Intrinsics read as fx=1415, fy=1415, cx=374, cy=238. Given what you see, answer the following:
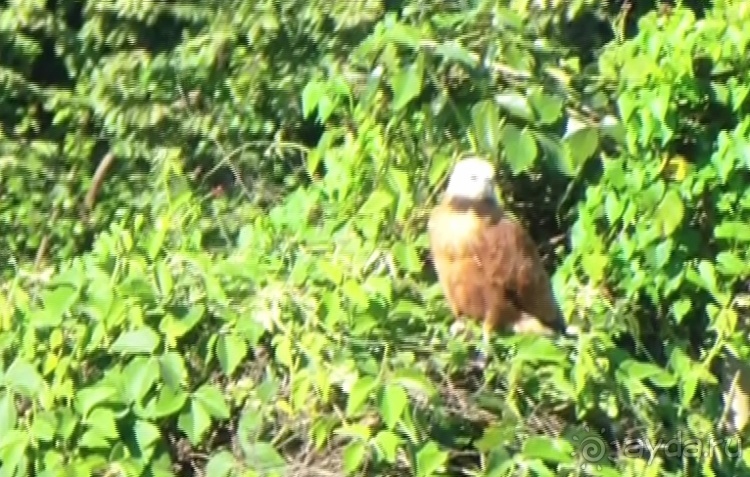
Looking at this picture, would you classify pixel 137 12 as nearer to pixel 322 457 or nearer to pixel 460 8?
pixel 460 8

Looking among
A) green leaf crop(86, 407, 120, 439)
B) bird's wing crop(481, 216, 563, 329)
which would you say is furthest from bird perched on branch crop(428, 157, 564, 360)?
green leaf crop(86, 407, 120, 439)

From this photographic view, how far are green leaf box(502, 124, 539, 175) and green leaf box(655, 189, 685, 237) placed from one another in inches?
Result: 12.0

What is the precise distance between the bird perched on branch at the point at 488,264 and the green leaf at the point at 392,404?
718 mm

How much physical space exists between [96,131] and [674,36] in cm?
342

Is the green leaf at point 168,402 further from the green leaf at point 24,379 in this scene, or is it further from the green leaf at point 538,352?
the green leaf at point 538,352

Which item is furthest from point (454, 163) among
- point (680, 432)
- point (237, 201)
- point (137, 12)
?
point (137, 12)

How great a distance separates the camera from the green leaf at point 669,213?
309 centimetres


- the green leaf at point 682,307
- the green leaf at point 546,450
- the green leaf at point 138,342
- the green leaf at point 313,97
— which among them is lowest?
the green leaf at point 682,307

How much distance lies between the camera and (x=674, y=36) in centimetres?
321

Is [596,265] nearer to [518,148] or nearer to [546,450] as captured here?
[518,148]

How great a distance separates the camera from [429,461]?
2.55 meters

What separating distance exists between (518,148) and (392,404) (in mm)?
793

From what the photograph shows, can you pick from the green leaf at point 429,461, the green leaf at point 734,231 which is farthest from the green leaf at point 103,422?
the green leaf at point 734,231

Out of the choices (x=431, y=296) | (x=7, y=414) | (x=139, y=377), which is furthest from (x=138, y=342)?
(x=431, y=296)
